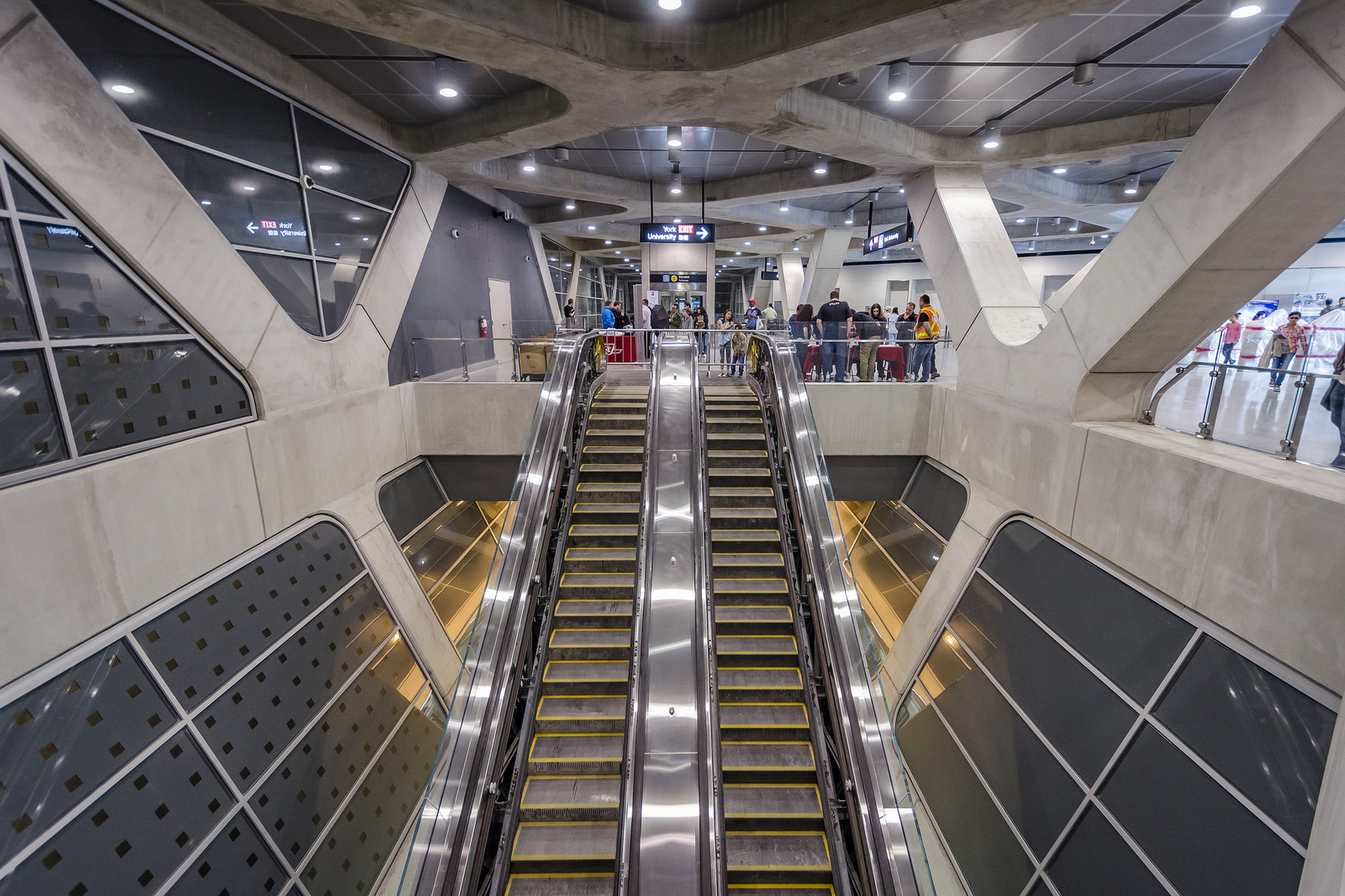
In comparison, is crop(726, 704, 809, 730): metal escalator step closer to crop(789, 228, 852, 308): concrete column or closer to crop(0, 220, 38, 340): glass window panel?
crop(0, 220, 38, 340): glass window panel

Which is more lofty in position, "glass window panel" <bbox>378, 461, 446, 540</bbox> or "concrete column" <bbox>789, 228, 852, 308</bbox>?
"concrete column" <bbox>789, 228, 852, 308</bbox>

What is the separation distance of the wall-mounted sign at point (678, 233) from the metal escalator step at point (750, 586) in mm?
11640

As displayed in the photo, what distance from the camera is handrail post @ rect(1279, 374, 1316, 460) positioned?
4211 millimetres

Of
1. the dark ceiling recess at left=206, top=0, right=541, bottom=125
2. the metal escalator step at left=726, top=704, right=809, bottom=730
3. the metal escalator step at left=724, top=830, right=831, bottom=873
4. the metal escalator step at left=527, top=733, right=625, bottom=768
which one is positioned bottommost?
the metal escalator step at left=724, top=830, right=831, bottom=873

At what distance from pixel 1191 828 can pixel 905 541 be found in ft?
21.5

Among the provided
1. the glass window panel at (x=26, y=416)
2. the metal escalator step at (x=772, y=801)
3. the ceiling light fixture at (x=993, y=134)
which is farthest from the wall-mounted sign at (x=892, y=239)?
the glass window panel at (x=26, y=416)

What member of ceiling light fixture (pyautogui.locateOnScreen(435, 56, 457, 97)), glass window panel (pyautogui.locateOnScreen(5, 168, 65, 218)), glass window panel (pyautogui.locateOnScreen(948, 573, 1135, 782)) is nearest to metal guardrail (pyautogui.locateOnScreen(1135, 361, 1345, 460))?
glass window panel (pyautogui.locateOnScreen(948, 573, 1135, 782))

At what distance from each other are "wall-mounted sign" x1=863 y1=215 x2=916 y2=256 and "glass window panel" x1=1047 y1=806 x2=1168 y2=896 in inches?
474

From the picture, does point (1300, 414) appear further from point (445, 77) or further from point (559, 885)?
point (445, 77)

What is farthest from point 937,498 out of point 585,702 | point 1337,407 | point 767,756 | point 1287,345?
point 585,702

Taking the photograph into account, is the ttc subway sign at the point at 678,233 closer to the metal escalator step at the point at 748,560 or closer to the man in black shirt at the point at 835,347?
the man in black shirt at the point at 835,347

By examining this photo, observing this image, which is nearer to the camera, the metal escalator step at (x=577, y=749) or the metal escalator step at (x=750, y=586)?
the metal escalator step at (x=577, y=749)

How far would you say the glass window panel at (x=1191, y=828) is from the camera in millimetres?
3598

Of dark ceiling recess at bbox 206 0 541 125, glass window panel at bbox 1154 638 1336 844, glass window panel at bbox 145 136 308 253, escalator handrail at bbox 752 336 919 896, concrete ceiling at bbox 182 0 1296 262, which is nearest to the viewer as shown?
glass window panel at bbox 1154 638 1336 844
